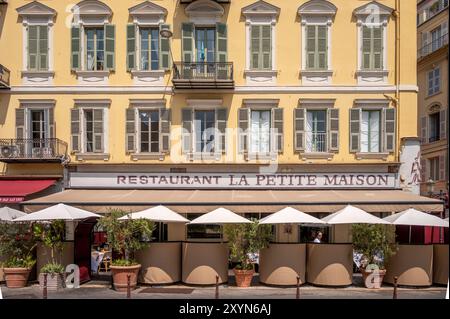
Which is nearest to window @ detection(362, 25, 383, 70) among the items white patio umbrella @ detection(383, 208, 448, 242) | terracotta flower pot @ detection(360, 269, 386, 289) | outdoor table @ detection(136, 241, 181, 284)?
A: white patio umbrella @ detection(383, 208, 448, 242)

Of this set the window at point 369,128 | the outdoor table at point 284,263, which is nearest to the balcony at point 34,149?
the outdoor table at point 284,263

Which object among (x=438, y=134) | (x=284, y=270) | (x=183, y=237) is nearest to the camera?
(x=284, y=270)

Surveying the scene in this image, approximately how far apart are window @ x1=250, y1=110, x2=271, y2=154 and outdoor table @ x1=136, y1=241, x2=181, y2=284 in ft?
19.0

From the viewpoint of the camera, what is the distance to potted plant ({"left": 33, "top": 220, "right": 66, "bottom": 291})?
10594mm

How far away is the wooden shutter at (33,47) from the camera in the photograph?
1557 cm

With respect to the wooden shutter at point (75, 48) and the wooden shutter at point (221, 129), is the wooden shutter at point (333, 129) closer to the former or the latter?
the wooden shutter at point (221, 129)

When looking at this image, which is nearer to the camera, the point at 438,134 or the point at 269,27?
the point at 269,27

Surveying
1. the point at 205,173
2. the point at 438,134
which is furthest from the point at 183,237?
the point at 438,134

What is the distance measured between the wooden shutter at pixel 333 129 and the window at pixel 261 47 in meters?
2.93

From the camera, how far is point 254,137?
1559cm

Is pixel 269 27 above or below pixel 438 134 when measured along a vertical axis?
above
